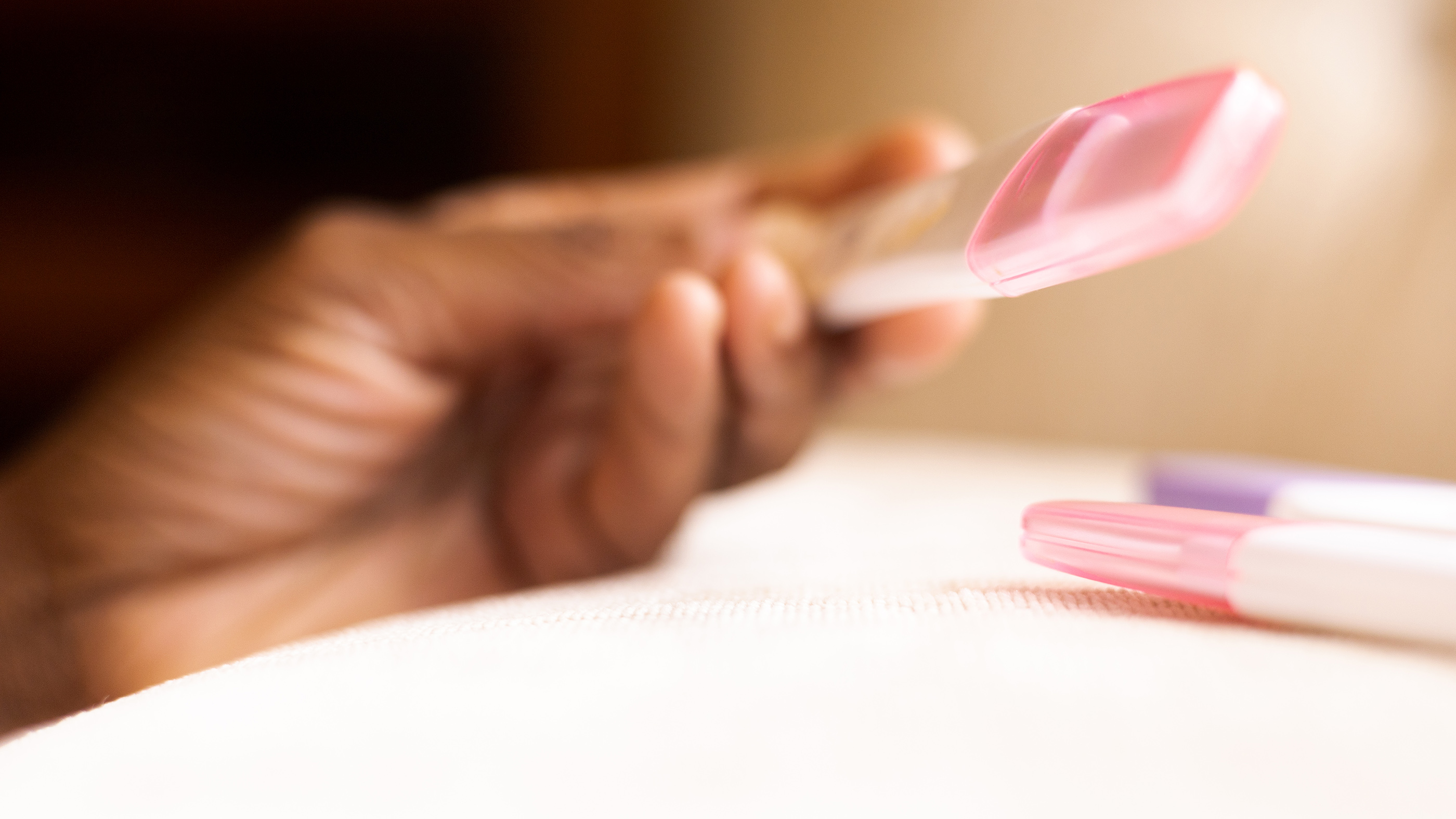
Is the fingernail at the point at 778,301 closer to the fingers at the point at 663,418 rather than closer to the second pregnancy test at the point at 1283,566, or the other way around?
the fingers at the point at 663,418

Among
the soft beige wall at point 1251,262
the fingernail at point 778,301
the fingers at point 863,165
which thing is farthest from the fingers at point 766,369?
the soft beige wall at point 1251,262

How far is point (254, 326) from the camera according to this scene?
41 cm

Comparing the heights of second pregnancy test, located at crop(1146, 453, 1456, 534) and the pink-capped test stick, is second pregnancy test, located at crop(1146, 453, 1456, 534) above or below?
below

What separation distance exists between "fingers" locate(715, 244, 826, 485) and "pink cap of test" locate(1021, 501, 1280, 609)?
0.17 m

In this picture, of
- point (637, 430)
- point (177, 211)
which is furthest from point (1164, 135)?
point (177, 211)

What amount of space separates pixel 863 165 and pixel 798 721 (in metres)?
0.36

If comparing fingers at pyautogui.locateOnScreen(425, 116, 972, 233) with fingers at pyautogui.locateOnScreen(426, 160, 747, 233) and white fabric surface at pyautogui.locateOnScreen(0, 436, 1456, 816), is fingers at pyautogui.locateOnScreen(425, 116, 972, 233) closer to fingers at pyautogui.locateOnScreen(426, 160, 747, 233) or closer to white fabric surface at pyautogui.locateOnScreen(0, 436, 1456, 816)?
fingers at pyautogui.locateOnScreen(426, 160, 747, 233)

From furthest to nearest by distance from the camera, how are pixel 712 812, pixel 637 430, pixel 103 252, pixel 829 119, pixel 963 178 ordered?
pixel 103 252, pixel 829 119, pixel 637 430, pixel 963 178, pixel 712 812

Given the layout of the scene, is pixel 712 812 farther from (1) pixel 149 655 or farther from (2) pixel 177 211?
(2) pixel 177 211

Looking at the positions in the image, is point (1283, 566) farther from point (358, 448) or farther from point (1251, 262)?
point (1251, 262)

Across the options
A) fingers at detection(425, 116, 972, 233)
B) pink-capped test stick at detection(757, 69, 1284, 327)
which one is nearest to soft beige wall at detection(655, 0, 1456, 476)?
fingers at detection(425, 116, 972, 233)

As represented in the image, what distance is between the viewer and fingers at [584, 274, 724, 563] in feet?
1.14

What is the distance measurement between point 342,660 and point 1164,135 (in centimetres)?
16

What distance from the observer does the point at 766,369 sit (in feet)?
1.20
